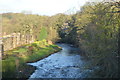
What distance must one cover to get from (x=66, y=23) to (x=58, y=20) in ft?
14.1

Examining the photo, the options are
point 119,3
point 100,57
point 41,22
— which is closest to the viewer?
point 119,3

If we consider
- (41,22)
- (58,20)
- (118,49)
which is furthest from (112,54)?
(58,20)

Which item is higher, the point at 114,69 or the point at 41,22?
the point at 41,22

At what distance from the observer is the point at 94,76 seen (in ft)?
34.3

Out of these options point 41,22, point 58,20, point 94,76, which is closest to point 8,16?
point 41,22

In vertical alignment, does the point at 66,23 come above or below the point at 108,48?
above

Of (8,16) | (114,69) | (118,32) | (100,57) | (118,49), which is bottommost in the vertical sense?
(114,69)

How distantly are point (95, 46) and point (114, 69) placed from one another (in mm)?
1835

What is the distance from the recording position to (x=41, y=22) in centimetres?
4969

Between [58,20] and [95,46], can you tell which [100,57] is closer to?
[95,46]

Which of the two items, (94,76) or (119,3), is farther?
(94,76)

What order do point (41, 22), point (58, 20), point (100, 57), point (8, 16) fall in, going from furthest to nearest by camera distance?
point (58, 20), point (41, 22), point (8, 16), point (100, 57)

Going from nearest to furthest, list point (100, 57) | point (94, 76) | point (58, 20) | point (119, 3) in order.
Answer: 1. point (119, 3)
2. point (100, 57)
3. point (94, 76)
4. point (58, 20)

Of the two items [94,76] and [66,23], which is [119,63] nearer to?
[94,76]
